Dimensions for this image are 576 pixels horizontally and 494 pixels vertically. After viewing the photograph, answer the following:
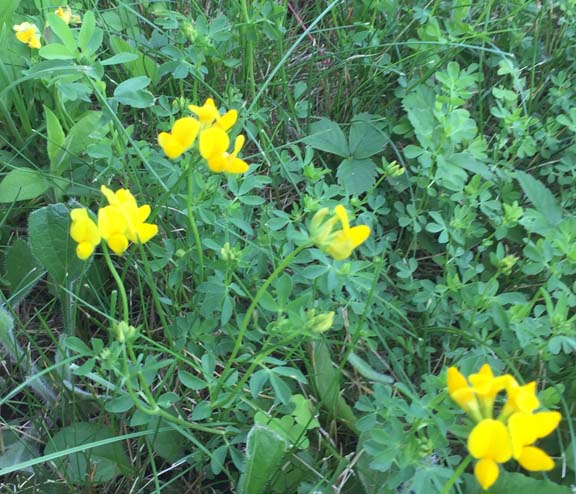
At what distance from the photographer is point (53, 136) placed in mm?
1992

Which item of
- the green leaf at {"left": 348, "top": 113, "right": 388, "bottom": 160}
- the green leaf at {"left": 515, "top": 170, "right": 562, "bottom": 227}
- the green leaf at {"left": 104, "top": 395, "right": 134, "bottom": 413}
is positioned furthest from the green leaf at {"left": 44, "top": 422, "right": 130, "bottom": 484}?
the green leaf at {"left": 515, "top": 170, "right": 562, "bottom": 227}

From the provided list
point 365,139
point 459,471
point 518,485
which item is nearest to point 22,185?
point 365,139

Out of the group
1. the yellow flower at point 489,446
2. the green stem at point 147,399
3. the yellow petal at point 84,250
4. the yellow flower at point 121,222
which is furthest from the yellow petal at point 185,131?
the yellow flower at point 489,446

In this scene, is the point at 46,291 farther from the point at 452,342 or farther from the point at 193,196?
the point at 452,342

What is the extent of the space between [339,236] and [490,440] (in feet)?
1.43

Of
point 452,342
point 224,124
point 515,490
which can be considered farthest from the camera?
point 452,342

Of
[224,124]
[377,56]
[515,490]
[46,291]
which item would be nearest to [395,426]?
[515,490]

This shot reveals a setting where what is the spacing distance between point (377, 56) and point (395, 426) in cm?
153

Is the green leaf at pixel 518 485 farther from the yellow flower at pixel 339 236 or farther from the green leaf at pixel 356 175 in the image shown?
the green leaf at pixel 356 175

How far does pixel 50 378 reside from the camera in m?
1.80

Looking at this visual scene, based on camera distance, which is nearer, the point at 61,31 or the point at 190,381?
the point at 190,381

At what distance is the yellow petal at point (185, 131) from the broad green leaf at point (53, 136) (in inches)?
32.1

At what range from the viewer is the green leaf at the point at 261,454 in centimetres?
148

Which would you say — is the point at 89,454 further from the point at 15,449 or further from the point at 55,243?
the point at 55,243
